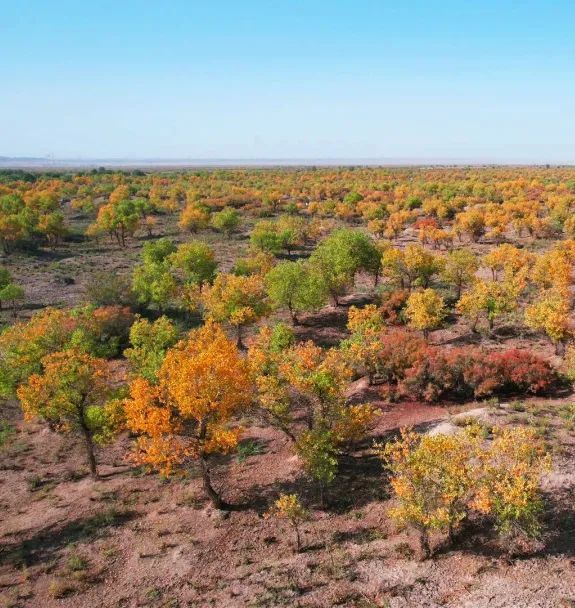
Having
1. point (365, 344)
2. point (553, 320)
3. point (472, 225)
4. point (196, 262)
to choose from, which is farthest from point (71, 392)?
point (472, 225)

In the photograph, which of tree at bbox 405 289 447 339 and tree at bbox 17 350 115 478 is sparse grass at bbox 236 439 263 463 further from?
tree at bbox 405 289 447 339

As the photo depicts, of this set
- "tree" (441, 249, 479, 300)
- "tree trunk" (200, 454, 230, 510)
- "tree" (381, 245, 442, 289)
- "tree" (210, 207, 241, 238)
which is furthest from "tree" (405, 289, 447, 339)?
"tree" (210, 207, 241, 238)

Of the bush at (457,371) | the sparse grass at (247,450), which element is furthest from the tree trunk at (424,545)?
A: the bush at (457,371)

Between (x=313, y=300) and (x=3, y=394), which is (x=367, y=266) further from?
(x=3, y=394)

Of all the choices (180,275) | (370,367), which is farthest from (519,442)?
(180,275)

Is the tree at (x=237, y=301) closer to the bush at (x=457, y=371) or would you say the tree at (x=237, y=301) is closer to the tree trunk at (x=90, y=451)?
the bush at (x=457, y=371)

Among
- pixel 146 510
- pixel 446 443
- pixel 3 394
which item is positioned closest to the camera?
pixel 446 443
